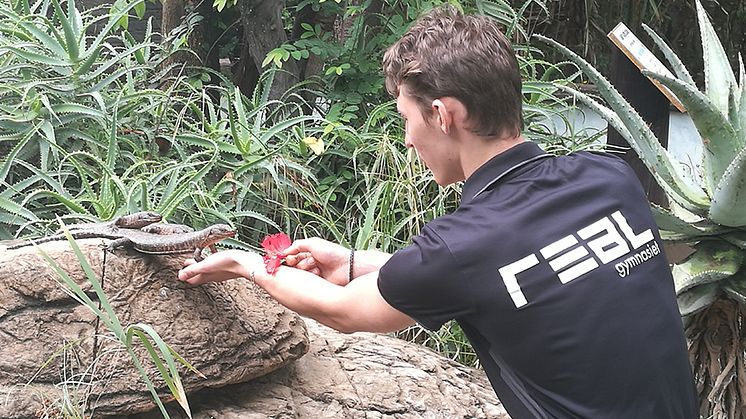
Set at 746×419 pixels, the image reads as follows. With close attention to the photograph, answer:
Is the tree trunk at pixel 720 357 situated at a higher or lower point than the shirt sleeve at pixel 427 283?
lower

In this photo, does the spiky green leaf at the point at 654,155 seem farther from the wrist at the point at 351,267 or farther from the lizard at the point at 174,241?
A: the lizard at the point at 174,241

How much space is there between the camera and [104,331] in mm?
2246

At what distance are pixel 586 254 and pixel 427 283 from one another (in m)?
0.30

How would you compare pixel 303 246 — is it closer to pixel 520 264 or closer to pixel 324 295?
pixel 324 295

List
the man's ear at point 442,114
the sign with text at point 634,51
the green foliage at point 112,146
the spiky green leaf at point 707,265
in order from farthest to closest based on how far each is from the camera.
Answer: the green foliage at point 112,146 < the sign with text at point 634,51 < the spiky green leaf at point 707,265 < the man's ear at point 442,114

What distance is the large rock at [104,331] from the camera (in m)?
2.15

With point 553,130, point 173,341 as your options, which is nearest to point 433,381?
point 173,341

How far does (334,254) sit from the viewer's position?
6.96ft

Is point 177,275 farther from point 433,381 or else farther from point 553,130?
point 553,130

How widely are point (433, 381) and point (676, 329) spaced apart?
55.1 inches

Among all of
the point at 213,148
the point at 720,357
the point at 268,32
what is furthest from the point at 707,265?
the point at 268,32

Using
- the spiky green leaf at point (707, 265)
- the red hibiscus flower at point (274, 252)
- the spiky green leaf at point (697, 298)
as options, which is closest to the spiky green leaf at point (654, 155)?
the spiky green leaf at point (707, 265)

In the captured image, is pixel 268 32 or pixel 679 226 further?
pixel 268 32

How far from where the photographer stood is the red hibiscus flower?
1963 mm
